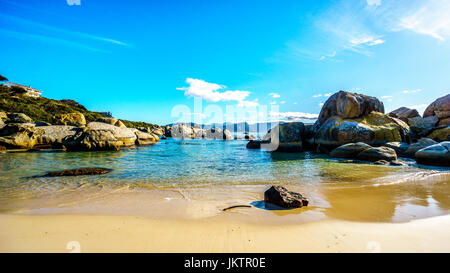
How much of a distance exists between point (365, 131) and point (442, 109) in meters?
14.7

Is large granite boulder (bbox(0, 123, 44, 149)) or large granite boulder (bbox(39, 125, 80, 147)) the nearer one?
large granite boulder (bbox(0, 123, 44, 149))

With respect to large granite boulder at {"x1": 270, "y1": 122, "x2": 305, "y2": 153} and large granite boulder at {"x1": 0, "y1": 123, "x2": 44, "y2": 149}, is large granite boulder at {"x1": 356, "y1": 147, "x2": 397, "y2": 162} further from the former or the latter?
large granite boulder at {"x1": 0, "y1": 123, "x2": 44, "y2": 149}

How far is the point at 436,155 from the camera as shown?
973 cm

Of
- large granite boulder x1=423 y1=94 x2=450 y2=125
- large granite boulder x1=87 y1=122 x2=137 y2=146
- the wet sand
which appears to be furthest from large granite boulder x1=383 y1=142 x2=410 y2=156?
large granite boulder x1=87 y1=122 x2=137 y2=146

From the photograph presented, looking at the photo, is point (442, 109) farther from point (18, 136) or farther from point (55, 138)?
point (18, 136)

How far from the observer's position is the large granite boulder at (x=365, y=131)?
49.1ft

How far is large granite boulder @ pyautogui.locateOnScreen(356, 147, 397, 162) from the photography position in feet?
35.7

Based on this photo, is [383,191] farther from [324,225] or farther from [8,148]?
[8,148]

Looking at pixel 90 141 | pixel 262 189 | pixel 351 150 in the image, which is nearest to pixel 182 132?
pixel 90 141

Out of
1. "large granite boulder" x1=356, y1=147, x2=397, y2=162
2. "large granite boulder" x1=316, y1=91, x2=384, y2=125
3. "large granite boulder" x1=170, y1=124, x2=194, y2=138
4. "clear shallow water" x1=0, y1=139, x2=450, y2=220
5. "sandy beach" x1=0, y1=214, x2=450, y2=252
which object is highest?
"large granite boulder" x1=316, y1=91, x2=384, y2=125

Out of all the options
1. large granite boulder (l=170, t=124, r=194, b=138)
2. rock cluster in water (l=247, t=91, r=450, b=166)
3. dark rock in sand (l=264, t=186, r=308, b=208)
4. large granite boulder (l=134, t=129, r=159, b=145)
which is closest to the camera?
dark rock in sand (l=264, t=186, r=308, b=208)

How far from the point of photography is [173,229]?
2.92 m

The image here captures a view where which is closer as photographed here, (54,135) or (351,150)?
(351,150)
